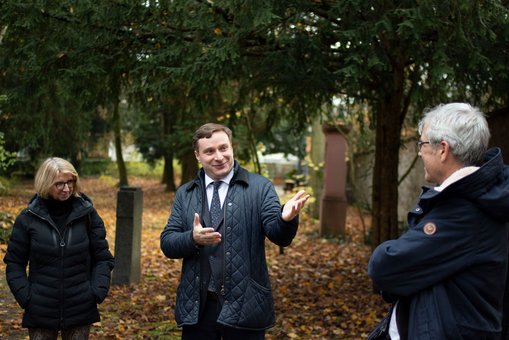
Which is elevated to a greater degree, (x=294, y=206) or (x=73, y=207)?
(x=294, y=206)

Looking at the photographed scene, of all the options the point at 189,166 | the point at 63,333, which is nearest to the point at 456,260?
the point at 63,333

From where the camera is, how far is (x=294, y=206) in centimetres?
325

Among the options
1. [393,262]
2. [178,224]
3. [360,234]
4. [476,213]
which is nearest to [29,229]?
[178,224]

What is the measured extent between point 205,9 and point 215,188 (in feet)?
9.53

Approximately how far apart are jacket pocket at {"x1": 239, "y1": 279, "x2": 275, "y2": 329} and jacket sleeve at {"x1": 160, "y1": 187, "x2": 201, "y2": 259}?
0.38m

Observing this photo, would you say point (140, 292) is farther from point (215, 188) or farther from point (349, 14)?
point (215, 188)

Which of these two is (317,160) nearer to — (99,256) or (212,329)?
(99,256)

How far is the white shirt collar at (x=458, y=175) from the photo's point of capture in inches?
94.9

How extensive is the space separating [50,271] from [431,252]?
252 cm

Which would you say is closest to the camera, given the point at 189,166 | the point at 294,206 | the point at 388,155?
the point at 294,206

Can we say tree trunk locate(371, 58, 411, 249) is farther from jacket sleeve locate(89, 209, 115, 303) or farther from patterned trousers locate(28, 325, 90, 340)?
patterned trousers locate(28, 325, 90, 340)

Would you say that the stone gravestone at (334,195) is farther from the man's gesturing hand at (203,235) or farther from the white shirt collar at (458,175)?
the white shirt collar at (458,175)

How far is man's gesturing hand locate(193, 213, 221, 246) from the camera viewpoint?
3.27 metres

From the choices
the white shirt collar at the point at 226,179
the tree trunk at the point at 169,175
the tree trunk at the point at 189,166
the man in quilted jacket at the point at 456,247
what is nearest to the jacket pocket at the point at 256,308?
the white shirt collar at the point at 226,179
